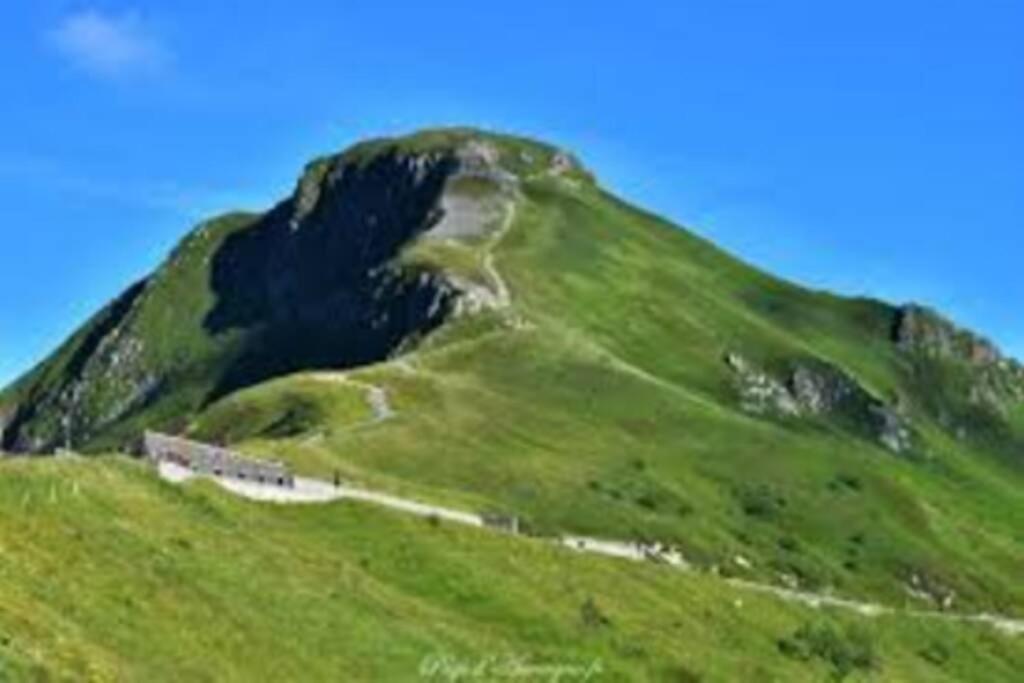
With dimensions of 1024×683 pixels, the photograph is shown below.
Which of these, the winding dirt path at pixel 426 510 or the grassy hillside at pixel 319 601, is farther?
the winding dirt path at pixel 426 510

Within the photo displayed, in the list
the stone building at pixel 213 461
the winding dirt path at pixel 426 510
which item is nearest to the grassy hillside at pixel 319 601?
the winding dirt path at pixel 426 510

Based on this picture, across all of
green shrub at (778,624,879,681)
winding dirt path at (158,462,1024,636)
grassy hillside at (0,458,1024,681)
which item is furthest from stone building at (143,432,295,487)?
green shrub at (778,624,879,681)

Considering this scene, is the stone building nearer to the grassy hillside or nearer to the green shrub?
the grassy hillside

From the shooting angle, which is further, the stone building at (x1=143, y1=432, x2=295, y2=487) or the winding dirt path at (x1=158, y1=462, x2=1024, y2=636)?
the stone building at (x1=143, y1=432, x2=295, y2=487)

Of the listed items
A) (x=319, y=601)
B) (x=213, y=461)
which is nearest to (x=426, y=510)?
(x=213, y=461)

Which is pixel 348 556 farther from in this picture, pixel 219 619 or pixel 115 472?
pixel 219 619

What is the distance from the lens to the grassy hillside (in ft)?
200

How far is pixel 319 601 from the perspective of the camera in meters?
75.3

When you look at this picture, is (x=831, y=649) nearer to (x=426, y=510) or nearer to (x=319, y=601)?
(x=426, y=510)

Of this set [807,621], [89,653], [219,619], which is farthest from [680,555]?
[89,653]

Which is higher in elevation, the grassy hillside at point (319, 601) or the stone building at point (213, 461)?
the stone building at point (213, 461)

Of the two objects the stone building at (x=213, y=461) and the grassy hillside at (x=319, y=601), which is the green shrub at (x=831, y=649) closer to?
the grassy hillside at (x=319, y=601)

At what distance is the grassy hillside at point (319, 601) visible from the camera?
200ft

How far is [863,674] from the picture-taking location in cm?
11275
